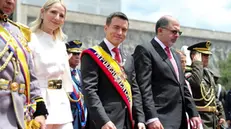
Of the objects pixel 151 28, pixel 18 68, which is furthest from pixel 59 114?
pixel 151 28

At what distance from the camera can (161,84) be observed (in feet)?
13.4

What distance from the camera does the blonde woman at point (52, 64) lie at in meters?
3.57

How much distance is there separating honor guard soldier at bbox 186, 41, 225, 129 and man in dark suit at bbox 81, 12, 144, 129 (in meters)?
2.15

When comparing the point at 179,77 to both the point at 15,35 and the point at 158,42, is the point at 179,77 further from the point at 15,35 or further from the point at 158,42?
the point at 15,35

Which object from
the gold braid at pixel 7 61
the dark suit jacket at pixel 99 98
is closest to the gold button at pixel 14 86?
the gold braid at pixel 7 61

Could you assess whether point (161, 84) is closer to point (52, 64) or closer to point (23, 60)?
point (52, 64)

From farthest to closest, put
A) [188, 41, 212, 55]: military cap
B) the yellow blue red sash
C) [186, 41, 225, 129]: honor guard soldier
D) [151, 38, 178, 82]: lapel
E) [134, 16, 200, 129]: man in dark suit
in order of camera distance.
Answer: [188, 41, 212, 55]: military cap → [186, 41, 225, 129]: honor guard soldier → [151, 38, 178, 82]: lapel → [134, 16, 200, 129]: man in dark suit → the yellow blue red sash

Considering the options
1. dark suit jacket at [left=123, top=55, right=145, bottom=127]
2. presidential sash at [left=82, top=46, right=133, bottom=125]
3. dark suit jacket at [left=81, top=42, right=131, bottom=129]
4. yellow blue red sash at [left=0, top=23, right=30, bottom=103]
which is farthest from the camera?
dark suit jacket at [left=123, top=55, right=145, bottom=127]

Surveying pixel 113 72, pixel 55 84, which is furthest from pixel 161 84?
pixel 55 84

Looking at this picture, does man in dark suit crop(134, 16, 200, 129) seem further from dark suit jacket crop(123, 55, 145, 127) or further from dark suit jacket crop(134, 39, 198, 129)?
dark suit jacket crop(123, 55, 145, 127)

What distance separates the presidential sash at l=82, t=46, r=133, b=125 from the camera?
354 cm

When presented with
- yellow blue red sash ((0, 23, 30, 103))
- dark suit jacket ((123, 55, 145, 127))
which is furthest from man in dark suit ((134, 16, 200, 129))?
yellow blue red sash ((0, 23, 30, 103))

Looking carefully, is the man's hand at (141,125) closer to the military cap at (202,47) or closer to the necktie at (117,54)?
the necktie at (117,54)

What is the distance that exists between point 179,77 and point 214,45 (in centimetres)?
2023
